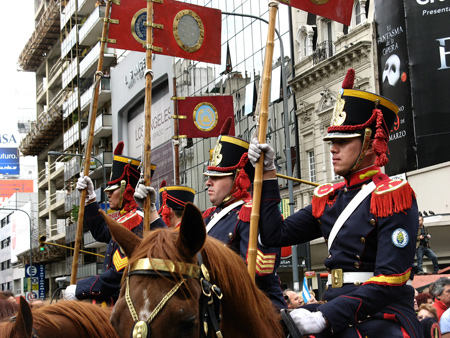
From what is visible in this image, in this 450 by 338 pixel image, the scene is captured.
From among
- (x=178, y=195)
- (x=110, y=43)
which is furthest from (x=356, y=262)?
(x=110, y=43)

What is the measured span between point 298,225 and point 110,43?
6342 millimetres

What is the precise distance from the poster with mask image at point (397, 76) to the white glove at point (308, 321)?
74.4 ft

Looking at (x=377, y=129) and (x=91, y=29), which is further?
(x=91, y=29)

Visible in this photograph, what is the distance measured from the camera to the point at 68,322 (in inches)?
170

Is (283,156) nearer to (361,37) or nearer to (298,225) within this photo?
(361,37)

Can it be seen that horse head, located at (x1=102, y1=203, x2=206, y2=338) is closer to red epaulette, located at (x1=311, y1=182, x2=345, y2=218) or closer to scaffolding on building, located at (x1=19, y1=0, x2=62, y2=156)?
red epaulette, located at (x1=311, y1=182, x2=345, y2=218)

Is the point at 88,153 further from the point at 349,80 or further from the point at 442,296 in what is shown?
the point at 349,80

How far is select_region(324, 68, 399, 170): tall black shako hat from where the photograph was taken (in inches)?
172

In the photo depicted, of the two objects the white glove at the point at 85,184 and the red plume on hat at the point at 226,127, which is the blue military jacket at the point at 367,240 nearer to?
the red plume on hat at the point at 226,127

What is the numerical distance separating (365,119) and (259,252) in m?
1.40

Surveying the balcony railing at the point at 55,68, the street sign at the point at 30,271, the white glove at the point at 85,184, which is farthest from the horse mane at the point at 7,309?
the balcony railing at the point at 55,68

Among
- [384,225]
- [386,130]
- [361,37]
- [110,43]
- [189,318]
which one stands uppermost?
[361,37]

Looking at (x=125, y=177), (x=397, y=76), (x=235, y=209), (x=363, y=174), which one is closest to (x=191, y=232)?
(x=363, y=174)

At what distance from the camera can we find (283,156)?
33750 mm
